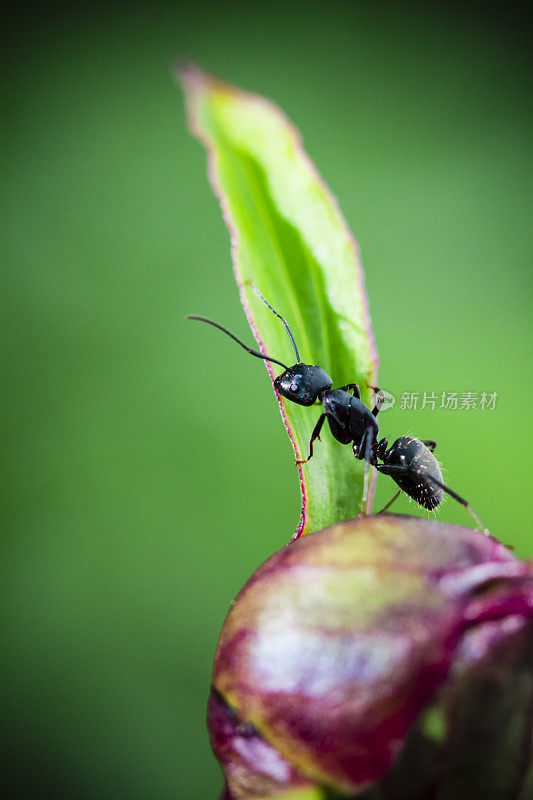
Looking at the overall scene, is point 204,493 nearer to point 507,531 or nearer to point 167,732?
point 167,732

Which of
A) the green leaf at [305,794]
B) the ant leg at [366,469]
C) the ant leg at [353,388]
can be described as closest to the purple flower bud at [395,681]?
the green leaf at [305,794]

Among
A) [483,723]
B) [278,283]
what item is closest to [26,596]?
[278,283]

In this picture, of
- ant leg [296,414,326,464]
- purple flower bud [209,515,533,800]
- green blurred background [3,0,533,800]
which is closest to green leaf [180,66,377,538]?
ant leg [296,414,326,464]

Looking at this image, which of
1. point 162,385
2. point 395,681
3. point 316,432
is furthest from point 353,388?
point 162,385

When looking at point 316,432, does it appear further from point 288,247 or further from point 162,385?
point 162,385

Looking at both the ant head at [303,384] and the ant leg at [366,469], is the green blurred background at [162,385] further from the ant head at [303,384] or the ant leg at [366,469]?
the ant leg at [366,469]

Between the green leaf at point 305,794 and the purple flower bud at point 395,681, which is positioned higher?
the purple flower bud at point 395,681

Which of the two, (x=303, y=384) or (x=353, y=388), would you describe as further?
(x=303, y=384)
